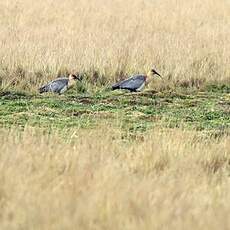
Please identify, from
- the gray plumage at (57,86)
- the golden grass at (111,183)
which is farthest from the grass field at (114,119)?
the gray plumage at (57,86)

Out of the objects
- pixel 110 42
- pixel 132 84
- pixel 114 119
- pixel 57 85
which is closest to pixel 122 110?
pixel 114 119

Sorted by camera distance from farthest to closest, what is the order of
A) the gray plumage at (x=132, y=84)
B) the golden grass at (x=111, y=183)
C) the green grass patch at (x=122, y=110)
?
the gray plumage at (x=132, y=84)
the green grass patch at (x=122, y=110)
the golden grass at (x=111, y=183)

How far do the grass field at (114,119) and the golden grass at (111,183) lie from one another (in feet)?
0.04

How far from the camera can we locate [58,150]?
5.75 meters

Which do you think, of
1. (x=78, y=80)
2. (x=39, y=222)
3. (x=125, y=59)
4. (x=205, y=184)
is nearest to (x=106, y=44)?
(x=125, y=59)

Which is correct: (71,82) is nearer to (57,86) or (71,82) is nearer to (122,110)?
(57,86)

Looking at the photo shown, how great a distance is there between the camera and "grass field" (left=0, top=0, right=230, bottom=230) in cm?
444

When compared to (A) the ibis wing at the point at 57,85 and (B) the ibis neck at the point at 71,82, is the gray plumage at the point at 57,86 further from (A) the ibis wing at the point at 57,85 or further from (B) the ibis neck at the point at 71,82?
(B) the ibis neck at the point at 71,82

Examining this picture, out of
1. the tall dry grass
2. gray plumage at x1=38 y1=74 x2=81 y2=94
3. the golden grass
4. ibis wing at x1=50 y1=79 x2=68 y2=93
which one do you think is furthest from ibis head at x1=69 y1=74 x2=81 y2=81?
the golden grass

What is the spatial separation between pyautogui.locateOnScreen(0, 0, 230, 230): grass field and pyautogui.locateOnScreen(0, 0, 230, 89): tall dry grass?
0.03 metres

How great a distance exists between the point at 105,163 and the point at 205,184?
0.77 meters

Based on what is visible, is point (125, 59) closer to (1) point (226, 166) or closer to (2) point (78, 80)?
(2) point (78, 80)

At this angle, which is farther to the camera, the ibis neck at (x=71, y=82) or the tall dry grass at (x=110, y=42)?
the tall dry grass at (x=110, y=42)

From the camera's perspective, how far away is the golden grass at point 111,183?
425cm
